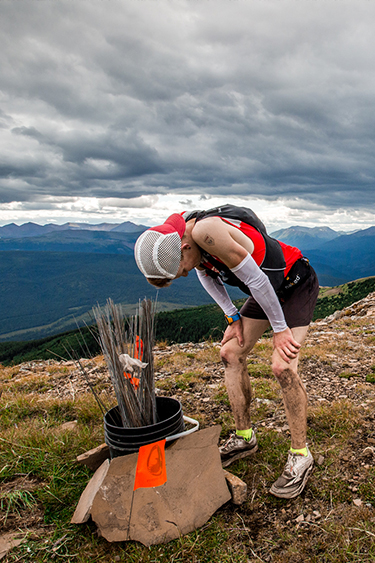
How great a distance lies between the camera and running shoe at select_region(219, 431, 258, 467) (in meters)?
3.78

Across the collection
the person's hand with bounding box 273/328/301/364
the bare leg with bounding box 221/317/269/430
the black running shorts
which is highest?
the black running shorts

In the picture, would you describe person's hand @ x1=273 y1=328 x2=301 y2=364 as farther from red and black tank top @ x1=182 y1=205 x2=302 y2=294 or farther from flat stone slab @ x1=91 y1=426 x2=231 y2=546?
flat stone slab @ x1=91 y1=426 x2=231 y2=546

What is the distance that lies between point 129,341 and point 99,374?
4.69 metres

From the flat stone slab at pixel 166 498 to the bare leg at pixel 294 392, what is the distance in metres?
0.83

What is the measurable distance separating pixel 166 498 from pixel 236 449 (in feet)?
3.74

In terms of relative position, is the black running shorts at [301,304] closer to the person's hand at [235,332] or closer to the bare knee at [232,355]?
the person's hand at [235,332]

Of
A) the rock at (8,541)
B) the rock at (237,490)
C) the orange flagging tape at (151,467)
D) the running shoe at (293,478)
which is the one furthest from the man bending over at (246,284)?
the rock at (8,541)

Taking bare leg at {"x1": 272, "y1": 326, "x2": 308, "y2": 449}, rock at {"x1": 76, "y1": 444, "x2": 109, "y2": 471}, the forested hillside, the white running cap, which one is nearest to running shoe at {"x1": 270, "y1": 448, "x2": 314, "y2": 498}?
bare leg at {"x1": 272, "y1": 326, "x2": 308, "y2": 449}

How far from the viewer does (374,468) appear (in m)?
3.38

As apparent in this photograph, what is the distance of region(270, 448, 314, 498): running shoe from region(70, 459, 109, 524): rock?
1650 millimetres

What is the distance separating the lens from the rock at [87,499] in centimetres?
294

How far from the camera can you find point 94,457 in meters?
3.64

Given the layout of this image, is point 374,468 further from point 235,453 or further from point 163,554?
point 163,554

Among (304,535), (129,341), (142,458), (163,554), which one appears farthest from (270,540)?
(129,341)
